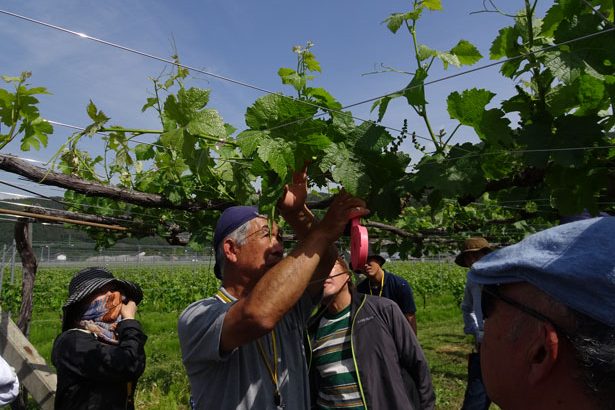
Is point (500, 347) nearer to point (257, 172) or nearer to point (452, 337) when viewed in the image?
point (257, 172)

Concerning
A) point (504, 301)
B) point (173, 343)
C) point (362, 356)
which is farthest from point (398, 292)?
point (173, 343)

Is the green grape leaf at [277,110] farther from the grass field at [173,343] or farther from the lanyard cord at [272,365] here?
the grass field at [173,343]

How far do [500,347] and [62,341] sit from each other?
264cm

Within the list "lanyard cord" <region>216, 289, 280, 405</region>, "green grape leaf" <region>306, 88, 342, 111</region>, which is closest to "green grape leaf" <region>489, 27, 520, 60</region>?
"green grape leaf" <region>306, 88, 342, 111</region>

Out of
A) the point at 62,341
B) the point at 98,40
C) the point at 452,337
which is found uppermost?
the point at 98,40

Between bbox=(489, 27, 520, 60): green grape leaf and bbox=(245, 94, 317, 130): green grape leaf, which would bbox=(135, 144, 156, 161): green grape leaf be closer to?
bbox=(245, 94, 317, 130): green grape leaf

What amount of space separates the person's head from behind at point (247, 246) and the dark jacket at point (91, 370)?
1171 mm

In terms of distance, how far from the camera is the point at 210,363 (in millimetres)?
1789

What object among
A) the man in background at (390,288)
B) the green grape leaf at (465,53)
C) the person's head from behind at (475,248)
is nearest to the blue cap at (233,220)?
the green grape leaf at (465,53)

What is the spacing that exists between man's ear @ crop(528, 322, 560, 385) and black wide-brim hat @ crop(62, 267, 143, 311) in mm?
2728

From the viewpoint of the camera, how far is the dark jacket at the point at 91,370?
8.87ft

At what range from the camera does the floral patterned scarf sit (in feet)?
9.68

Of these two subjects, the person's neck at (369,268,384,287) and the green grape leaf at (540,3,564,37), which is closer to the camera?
the green grape leaf at (540,3,564,37)

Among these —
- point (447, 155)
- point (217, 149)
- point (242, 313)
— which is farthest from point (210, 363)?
point (447, 155)
